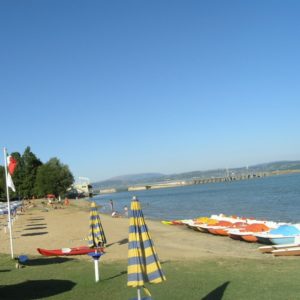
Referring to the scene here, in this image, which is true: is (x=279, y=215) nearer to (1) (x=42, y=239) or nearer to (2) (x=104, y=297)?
(1) (x=42, y=239)

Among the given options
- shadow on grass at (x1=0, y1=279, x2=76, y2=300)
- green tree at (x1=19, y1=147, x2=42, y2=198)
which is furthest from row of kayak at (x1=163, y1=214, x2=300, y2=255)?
green tree at (x1=19, y1=147, x2=42, y2=198)

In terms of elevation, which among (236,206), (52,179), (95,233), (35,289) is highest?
(52,179)

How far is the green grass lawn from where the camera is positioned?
10.5 m

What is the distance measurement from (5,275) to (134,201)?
277 inches

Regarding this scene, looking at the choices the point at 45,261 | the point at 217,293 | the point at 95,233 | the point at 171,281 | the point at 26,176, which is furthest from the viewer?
the point at 26,176

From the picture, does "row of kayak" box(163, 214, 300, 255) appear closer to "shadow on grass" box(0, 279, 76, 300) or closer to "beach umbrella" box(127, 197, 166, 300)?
"shadow on grass" box(0, 279, 76, 300)

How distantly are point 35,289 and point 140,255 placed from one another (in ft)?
14.1

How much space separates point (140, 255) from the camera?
8523 mm

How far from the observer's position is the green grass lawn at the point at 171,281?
34.3 feet

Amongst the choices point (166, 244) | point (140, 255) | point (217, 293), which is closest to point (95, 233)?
point (166, 244)

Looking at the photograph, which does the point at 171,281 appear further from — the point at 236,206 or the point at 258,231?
the point at 236,206

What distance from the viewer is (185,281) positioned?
11.7m

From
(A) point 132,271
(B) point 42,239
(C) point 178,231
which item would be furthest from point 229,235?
(A) point 132,271

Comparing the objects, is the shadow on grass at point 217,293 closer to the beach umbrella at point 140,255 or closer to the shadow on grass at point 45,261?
the beach umbrella at point 140,255
